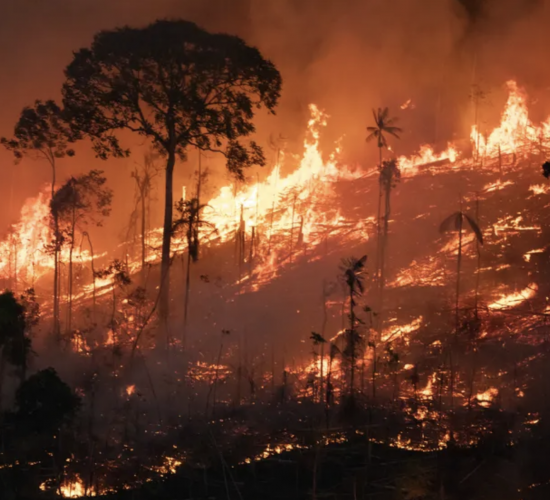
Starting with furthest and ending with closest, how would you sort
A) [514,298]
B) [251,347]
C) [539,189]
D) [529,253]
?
[539,189] < [529,253] < [514,298] < [251,347]

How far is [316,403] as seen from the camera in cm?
2048

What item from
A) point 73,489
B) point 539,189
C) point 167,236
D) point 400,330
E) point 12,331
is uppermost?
point 539,189

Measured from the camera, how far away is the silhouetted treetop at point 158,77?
2645 cm

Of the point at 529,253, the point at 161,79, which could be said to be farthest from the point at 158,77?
the point at 529,253

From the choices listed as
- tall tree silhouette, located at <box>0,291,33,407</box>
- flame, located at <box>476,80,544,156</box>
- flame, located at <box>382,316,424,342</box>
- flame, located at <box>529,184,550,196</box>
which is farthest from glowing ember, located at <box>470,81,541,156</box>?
tall tree silhouette, located at <box>0,291,33,407</box>

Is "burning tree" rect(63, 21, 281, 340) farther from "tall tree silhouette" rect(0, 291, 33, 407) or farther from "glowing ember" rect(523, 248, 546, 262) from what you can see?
"glowing ember" rect(523, 248, 546, 262)

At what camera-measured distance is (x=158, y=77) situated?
26.6 metres

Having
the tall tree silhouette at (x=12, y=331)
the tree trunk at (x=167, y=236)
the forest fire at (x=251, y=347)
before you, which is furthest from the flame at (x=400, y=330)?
the tall tree silhouette at (x=12, y=331)

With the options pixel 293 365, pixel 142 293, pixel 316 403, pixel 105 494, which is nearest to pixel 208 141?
pixel 142 293

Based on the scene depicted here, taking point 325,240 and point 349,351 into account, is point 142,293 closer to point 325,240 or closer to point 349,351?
point 349,351

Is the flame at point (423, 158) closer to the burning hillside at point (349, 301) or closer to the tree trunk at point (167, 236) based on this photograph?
the burning hillside at point (349, 301)

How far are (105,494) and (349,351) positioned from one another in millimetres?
11275

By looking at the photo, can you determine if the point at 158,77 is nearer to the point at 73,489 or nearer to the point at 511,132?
the point at 73,489

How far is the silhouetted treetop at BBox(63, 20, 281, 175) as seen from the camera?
26.5m
